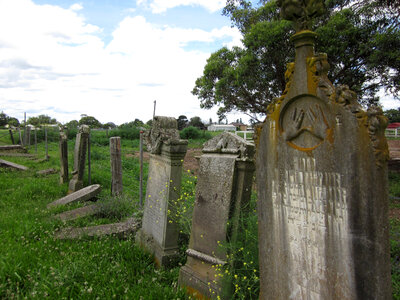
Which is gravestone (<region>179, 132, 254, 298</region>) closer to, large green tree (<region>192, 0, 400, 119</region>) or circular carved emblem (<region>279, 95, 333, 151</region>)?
circular carved emblem (<region>279, 95, 333, 151</region>)

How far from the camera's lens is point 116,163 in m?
7.12

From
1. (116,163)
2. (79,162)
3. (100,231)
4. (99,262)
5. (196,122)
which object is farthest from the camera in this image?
(196,122)

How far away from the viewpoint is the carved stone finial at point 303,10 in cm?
246

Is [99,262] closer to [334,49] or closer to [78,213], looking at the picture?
[78,213]

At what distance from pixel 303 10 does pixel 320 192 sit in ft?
4.80

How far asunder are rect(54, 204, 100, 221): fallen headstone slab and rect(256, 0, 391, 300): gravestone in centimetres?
423

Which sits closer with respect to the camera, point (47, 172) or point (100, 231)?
point (100, 231)

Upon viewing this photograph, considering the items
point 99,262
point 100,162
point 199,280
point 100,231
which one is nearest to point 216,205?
point 199,280

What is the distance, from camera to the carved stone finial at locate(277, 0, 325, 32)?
8.06ft

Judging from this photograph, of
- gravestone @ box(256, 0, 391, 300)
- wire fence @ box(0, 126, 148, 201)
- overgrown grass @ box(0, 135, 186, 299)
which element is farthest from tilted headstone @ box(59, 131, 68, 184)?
gravestone @ box(256, 0, 391, 300)

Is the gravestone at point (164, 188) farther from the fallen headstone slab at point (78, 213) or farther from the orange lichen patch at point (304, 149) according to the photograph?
the fallen headstone slab at point (78, 213)

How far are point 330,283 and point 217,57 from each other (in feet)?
40.5

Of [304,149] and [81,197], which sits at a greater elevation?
[304,149]

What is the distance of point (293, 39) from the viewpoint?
2.49 metres
